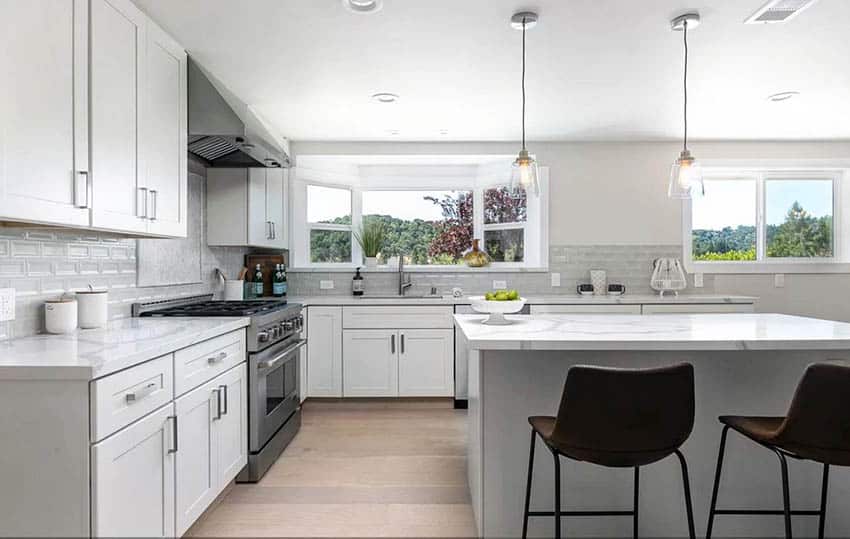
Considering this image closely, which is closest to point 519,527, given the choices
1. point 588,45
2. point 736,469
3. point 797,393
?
point 736,469

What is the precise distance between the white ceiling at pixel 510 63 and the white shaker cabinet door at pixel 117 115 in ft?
0.61

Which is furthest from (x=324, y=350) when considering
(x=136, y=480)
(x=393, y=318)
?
(x=136, y=480)

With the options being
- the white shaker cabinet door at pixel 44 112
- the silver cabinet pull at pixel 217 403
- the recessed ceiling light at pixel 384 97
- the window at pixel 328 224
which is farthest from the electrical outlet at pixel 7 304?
the window at pixel 328 224

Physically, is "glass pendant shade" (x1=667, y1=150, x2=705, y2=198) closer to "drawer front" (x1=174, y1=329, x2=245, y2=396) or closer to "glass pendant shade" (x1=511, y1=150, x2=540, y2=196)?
"glass pendant shade" (x1=511, y1=150, x2=540, y2=196)

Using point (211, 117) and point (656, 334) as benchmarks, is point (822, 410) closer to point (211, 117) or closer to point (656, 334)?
point (656, 334)

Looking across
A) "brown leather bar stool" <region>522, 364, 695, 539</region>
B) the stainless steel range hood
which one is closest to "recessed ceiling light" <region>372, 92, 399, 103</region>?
the stainless steel range hood

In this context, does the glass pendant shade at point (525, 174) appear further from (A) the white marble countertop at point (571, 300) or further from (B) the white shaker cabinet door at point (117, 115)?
(A) the white marble countertop at point (571, 300)

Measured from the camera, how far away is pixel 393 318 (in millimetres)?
4117

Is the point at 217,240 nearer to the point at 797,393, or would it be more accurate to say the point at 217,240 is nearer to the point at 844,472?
the point at 797,393

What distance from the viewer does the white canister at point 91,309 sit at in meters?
2.13

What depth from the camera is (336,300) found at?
4145mm

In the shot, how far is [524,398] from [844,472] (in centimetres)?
129

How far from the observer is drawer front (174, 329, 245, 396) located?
192cm

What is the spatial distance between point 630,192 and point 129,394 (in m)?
4.03
